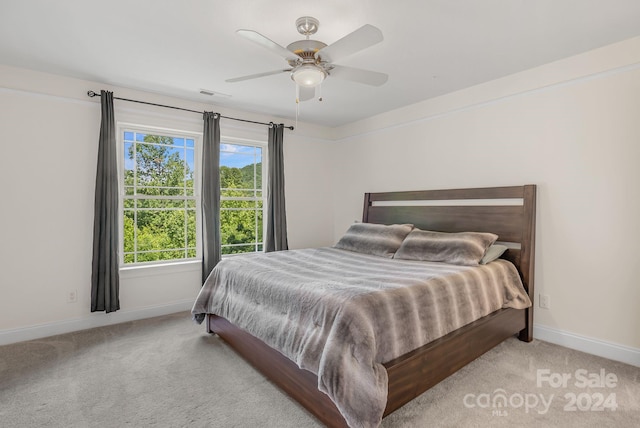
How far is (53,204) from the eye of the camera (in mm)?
3248

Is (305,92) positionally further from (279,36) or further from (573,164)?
(573,164)

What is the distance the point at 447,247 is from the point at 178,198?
10.2 ft

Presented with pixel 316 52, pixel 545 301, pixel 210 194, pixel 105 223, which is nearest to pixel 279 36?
pixel 316 52

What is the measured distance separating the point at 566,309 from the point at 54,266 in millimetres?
4799

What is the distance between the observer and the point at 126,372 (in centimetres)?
251

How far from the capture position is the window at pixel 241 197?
14.8 ft

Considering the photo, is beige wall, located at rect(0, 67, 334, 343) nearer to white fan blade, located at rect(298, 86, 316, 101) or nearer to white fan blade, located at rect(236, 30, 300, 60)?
white fan blade, located at rect(298, 86, 316, 101)

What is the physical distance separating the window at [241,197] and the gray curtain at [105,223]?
1303mm

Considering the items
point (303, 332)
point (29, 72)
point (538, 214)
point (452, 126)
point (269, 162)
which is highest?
point (29, 72)

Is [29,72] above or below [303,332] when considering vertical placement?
above

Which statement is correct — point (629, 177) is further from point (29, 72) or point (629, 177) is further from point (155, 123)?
point (29, 72)

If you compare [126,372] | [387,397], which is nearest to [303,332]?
[387,397]

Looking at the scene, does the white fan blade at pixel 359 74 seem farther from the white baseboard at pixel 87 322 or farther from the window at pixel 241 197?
the white baseboard at pixel 87 322

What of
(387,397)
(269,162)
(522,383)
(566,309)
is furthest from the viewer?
(269,162)
